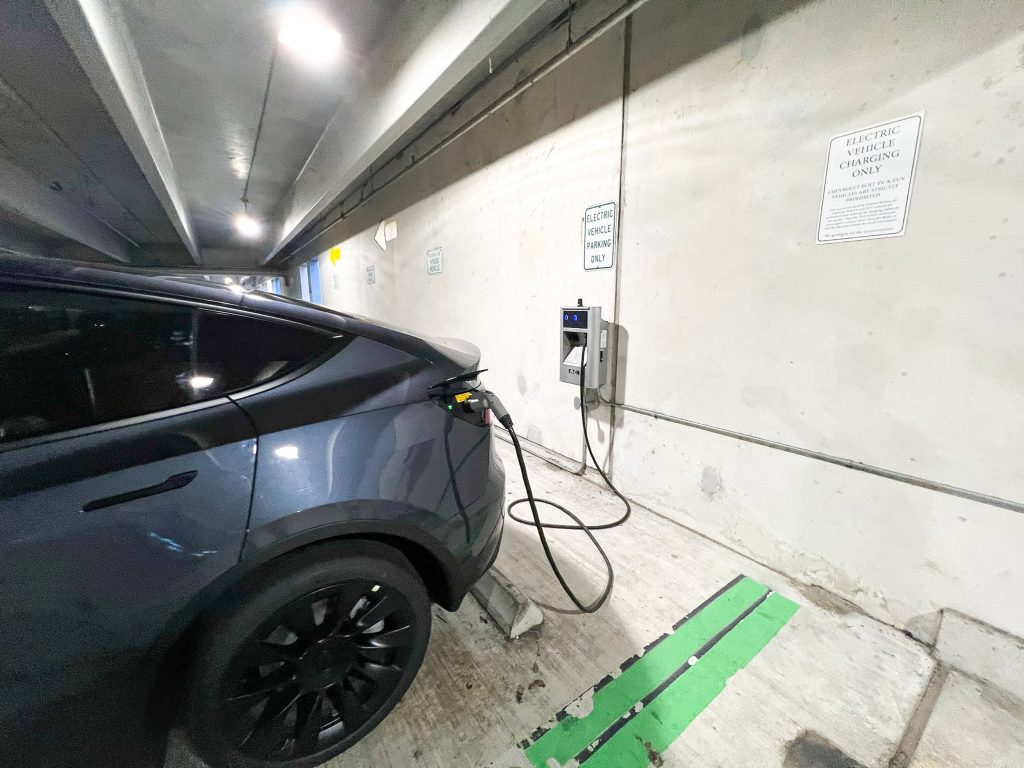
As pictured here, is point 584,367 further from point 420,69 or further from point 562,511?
point 420,69

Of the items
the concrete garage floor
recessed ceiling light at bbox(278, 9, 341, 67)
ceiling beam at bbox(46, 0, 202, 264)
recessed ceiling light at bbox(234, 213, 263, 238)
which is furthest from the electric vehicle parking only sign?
recessed ceiling light at bbox(234, 213, 263, 238)

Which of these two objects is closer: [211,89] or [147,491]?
[147,491]

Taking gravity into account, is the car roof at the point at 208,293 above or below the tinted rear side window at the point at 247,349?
above

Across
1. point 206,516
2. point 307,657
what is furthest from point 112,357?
point 307,657

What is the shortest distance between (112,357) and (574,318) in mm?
1943

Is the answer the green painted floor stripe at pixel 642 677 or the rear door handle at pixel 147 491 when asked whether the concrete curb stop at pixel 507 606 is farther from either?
the rear door handle at pixel 147 491

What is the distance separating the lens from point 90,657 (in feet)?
2.28

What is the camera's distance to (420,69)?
2305 millimetres

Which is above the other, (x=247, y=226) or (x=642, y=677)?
(x=247, y=226)

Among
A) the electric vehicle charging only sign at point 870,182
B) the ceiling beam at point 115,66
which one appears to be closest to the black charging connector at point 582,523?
the electric vehicle charging only sign at point 870,182

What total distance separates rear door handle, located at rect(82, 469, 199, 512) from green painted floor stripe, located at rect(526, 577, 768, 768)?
1.11 m

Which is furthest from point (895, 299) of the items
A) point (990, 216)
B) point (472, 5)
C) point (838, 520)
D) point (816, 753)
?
A: point (472, 5)

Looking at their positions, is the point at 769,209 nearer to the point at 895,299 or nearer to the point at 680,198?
the point at 680,198

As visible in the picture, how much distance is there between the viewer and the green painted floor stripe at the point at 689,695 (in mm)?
1019
